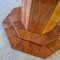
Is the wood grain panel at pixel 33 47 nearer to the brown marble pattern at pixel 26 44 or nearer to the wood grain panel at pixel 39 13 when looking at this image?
the brown marble pattern at pixel 26 44

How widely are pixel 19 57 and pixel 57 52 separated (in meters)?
0.28

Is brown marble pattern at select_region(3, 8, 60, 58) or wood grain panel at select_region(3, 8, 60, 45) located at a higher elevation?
wood grain panel at select_region(3, 8, 60, 45)

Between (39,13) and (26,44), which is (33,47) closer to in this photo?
(26,44)

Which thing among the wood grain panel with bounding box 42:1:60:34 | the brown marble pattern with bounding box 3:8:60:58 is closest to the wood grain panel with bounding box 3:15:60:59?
the brown marble pattern with bounding box 3:8:60:58

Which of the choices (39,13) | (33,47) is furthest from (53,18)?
(33,47)

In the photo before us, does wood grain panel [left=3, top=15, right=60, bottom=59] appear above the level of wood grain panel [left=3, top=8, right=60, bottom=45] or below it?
below

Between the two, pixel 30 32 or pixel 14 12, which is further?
pixel 14 12

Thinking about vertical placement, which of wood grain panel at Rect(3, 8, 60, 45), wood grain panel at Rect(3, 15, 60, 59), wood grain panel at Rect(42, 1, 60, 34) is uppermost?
wood grain panel at Rect(42, 1, 60, 34)

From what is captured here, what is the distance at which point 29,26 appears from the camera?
1.07m

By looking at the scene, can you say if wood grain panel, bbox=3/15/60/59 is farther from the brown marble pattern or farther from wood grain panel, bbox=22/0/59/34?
wood grain panel, bbox=22/0/59/34

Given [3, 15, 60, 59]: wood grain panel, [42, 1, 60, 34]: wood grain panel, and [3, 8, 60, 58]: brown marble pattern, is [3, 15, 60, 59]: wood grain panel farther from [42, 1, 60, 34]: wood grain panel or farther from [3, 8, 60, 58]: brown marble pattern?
[42, 1, 60, 34]: wood grain panel

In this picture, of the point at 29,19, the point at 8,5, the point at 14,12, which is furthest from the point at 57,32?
the point at 8,5

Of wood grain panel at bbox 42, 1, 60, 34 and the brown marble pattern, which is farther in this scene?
the brown marble pattern

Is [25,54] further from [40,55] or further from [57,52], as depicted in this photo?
[57,52]
